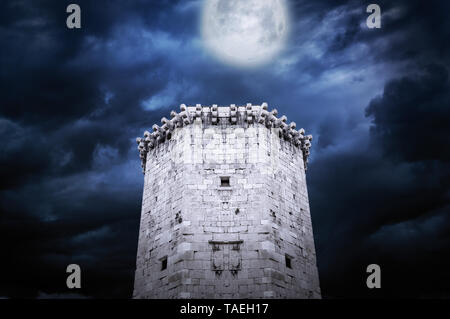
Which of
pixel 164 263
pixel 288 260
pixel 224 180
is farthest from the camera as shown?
pixel 224 180

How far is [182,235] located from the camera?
1605cm

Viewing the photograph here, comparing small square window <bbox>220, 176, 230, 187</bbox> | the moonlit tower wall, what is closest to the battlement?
the moonlit tower wall

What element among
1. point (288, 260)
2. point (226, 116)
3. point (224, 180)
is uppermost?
point (226, 116)

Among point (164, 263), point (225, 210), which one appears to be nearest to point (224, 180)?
point (225, 210)

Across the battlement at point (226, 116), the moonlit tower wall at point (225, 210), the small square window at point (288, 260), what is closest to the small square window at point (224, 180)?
the moonlit tower wall at point (225, 210)

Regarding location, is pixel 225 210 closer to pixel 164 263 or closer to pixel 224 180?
pixel 224 180

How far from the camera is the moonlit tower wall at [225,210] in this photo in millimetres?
15414

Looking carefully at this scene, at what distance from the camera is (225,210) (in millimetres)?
16531

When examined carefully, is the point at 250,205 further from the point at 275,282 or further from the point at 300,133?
the point at 300,133

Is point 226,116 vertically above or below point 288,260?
above

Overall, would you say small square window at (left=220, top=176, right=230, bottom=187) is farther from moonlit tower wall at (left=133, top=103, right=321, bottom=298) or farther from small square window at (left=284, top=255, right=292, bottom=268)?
small square window at (left=284, top=255, right=292, bottom=268)

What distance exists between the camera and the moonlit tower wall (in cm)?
1541
